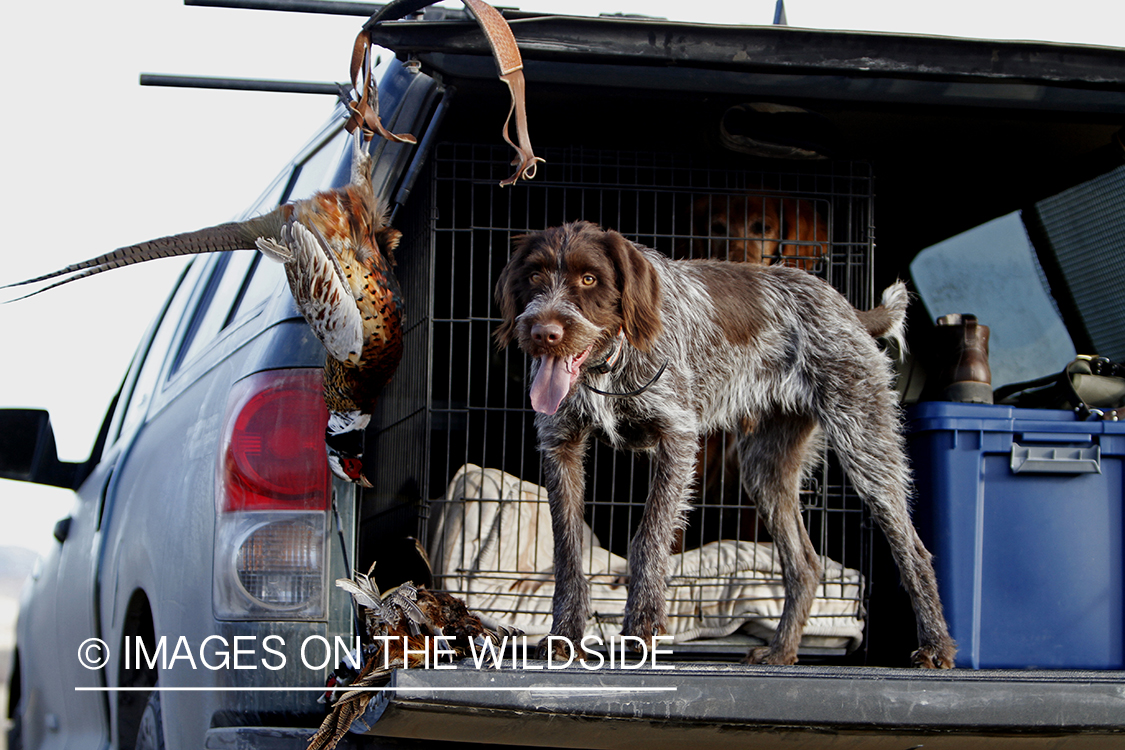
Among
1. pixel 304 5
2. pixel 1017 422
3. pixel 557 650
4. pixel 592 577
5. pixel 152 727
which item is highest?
pixel 304 5

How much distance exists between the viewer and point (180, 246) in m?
2.49

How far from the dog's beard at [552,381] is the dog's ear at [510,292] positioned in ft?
0.79

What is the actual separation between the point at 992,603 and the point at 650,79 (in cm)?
180

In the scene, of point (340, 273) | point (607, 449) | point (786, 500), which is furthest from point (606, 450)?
point (340, 273)

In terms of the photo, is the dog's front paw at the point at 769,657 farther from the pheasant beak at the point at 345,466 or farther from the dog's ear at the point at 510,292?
the pheasant beak at the point at 345,466

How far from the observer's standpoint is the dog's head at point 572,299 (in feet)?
9.04

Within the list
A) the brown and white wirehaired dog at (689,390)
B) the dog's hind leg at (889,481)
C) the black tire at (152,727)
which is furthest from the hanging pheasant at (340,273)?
the dog's hind leg at (889,481)

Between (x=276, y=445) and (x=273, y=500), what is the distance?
0.40 ft

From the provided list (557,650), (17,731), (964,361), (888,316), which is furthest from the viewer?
(17,731)

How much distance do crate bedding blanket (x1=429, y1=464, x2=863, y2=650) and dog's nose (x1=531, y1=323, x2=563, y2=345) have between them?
2.24ft

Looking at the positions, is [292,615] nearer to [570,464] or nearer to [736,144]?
[570,464]

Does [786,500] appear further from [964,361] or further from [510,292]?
[510,292]

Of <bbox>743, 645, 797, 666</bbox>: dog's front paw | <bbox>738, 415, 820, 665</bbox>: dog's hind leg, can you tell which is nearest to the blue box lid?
<bbox>738, 415, 820, 665</bbox>: dog's hind leg

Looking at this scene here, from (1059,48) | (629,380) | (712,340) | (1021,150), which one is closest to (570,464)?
(629,380)
